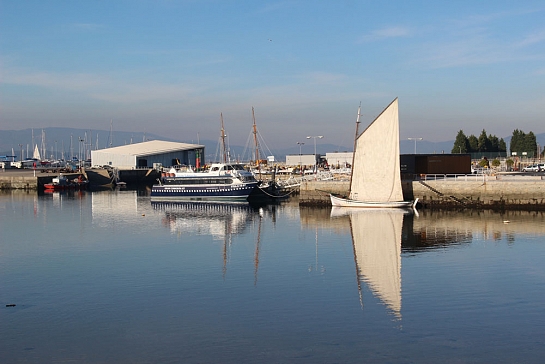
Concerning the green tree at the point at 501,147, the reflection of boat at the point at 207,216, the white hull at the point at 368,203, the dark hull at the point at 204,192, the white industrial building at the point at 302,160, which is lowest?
the reflection of boat at the point at 207,216

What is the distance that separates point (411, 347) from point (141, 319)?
8.98 m

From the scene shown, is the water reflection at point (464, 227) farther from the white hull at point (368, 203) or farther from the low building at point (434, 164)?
the low building at point (434, 164)

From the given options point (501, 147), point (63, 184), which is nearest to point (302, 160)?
point (501, 147)

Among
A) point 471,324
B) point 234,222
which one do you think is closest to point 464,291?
point 471,324

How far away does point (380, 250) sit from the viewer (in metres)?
34.5

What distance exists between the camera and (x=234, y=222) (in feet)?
164

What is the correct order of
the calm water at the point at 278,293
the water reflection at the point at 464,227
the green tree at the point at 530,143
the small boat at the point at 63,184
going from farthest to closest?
1. the green tree at the point at 530,143
2. the small boat at the point at 63,184
3. the water reflection at the point at 464,227
4. the calm water at the point at 278,293

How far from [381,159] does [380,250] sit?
20.6 meters

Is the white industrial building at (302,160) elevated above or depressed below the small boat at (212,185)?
above

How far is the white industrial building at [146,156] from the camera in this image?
116875 millimetres

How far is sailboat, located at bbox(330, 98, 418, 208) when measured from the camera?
53625mm

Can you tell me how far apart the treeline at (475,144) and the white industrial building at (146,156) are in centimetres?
4664

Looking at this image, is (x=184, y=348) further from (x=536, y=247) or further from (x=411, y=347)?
(x=536, y=247)

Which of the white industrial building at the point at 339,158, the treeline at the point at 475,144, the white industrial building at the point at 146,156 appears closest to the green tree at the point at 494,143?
the treeline at the point at 475,144
